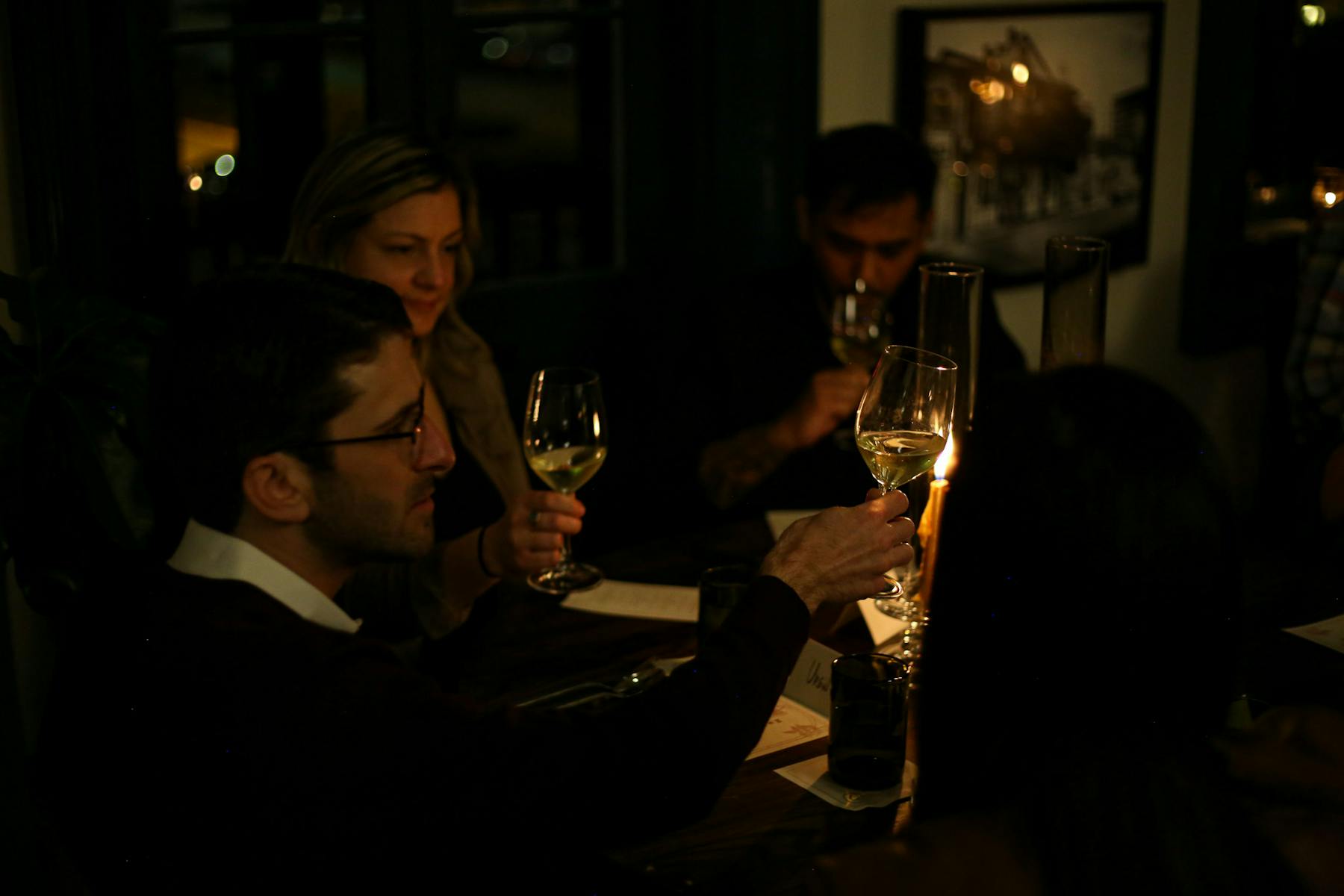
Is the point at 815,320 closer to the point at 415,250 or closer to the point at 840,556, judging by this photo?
the point at 415,250

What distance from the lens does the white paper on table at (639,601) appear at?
1932 millimetres

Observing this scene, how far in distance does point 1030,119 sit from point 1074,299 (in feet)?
6.95

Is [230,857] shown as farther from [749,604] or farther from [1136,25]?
[1136,25]

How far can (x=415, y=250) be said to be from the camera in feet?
7.64

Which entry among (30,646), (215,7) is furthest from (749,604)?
(215,7)

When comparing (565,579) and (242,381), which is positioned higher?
(242,381)

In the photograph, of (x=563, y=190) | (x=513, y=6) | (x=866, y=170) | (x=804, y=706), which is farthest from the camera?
(x=563, y=190)

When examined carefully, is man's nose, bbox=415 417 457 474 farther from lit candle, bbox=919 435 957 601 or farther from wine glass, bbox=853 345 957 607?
lit candle, bbox=919 435 957 601

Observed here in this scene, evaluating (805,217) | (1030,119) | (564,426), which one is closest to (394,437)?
(564,426)

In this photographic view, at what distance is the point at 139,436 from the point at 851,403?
1119 mm

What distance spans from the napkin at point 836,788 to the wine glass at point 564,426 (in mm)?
549

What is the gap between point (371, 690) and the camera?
1229 millimetres

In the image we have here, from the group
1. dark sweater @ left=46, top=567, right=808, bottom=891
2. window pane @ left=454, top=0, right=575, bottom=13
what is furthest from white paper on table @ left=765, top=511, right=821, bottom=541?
window pane @ left=454, top=0, right=575, bottom=13

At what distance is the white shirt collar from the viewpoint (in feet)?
4.56
